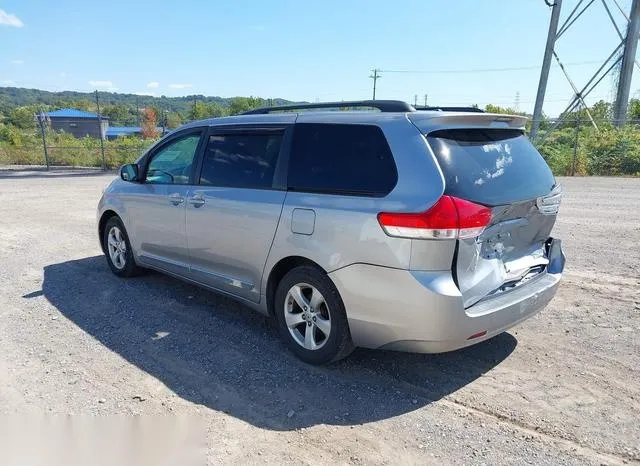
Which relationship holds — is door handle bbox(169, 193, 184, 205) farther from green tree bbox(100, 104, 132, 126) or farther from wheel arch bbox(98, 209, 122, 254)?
green tree bbox(100, 104, 132, 126)

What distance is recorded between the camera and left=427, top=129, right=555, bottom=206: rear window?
305 centimetres

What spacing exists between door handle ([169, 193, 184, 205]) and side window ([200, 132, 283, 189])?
1.11 feet

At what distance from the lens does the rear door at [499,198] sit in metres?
3.04

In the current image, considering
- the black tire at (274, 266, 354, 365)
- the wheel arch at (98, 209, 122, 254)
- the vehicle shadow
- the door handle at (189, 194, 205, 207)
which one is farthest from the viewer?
the wheel arch at (98, 209, 122, 254)

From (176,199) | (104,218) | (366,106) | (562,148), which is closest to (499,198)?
(366,106)

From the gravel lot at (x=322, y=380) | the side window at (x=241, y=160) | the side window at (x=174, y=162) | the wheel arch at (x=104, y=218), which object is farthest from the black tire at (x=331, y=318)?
the wheel arch at (x=104, y=218)

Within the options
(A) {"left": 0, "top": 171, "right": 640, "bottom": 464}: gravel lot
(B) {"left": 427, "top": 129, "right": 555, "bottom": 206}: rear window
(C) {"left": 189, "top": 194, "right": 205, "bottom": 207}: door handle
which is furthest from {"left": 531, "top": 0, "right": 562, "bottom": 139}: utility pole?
(C) {"left": 189, "top": 194, "right": 205, "bottom": 207}: door handle

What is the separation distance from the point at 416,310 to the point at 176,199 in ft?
9.24

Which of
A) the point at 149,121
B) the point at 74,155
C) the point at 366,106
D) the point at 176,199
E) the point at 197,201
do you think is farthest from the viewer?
the point at 149,121

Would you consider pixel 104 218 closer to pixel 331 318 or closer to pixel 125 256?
pixel 125 256

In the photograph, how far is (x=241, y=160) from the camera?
4.21m

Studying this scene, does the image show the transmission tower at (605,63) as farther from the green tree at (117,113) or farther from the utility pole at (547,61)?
the green tree at (117,113)

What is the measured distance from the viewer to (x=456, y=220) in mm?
2902

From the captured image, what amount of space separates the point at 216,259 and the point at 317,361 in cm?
140
